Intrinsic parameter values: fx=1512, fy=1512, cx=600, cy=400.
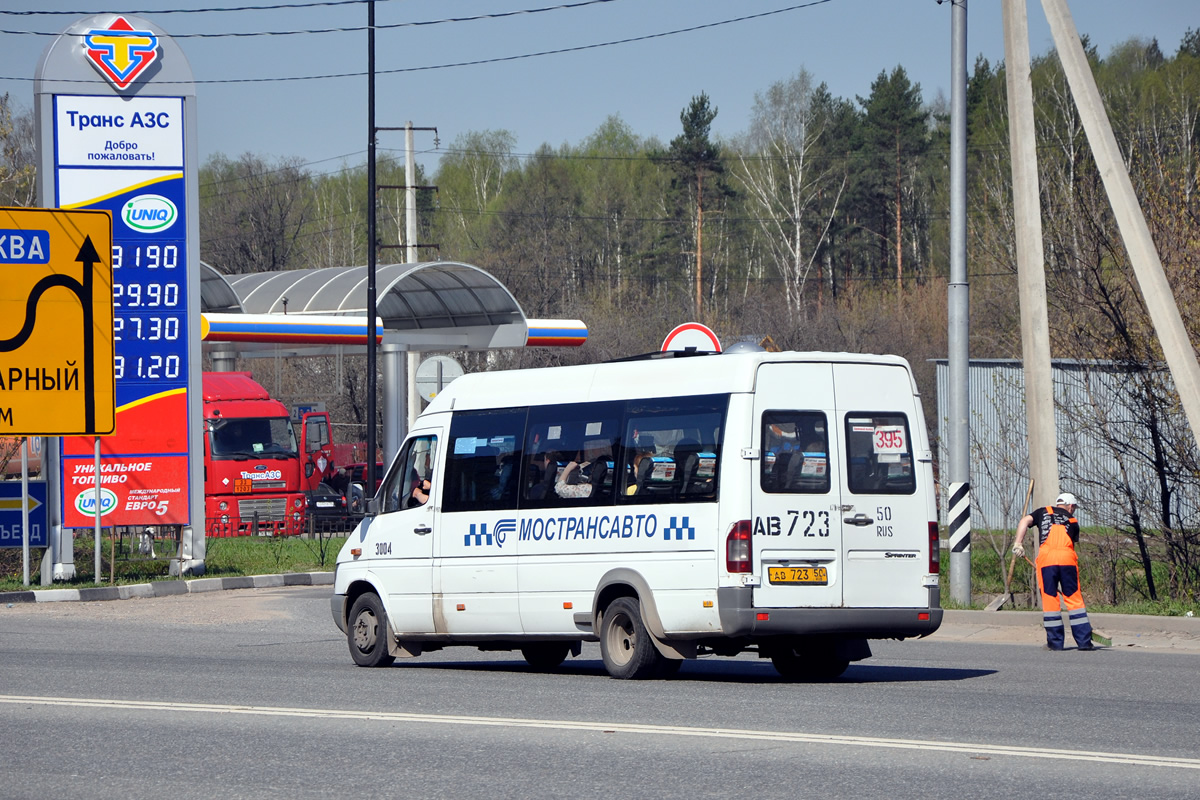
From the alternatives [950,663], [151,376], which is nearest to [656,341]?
[151,376]

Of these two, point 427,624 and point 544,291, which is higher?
point 544,291

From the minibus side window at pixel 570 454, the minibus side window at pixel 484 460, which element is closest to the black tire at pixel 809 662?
the minibus side window at pixel 570 454

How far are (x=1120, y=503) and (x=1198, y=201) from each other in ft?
12.8

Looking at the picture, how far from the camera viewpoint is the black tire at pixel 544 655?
13070mm

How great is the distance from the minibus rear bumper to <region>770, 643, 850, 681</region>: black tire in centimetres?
62

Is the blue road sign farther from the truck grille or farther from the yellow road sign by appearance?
the truck grille

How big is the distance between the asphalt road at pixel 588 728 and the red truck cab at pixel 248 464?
20.6 meters

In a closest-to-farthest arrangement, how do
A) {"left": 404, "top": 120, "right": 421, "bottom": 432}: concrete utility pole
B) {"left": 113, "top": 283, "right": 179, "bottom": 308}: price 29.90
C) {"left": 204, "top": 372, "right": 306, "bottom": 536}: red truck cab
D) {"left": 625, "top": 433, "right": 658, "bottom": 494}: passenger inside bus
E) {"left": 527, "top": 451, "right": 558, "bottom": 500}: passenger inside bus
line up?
{"left": 625, "top": 433, "right": 658, "bottom": 494}: passenger inside bus < {"left": 527, "top": 451, "right": 558, "bottom": 500}: passenger inside bus < {"left": 113, "top": 283, "right": 179, "bottom": 308}: price 29.90 < {"left": 204, "top": 372, "right": 306, "bottom": 536}: red truck cab < {"left": 404, "top": 120, "right": 421, "bottom": 432}: concrete utility pole

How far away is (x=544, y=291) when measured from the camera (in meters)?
66.8

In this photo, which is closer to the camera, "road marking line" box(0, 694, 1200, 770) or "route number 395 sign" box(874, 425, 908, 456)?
"road marking line" box(0, 694, 1200, 770)

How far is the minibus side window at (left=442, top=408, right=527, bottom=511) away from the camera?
41.3 ft

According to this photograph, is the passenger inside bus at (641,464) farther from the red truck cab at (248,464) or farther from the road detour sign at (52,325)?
the red truck cab at (248,464)

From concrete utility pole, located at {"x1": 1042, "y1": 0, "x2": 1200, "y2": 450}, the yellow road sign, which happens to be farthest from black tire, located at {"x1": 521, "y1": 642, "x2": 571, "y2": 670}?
the yellow road sign

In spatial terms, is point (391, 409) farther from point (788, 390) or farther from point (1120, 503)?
point (788, 390)
